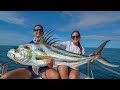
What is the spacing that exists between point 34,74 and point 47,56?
29 centimetres

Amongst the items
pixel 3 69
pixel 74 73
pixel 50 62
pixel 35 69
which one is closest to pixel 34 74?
pixel 35 69

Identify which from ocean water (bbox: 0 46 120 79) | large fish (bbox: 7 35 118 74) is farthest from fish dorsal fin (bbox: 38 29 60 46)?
ocean water (bbox: 0 46 120 79)

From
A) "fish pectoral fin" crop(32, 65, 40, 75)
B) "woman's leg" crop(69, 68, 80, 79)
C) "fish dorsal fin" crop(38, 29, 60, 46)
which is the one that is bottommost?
"woman's leg" crop(69, 68, 80, 79)

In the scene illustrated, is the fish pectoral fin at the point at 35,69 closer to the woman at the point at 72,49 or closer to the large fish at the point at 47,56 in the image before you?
the large fish at the point at 47,56

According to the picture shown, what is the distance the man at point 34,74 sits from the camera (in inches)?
108

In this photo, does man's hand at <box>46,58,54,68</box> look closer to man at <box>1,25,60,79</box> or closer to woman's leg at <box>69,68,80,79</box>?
man at <box>1,25,60,79</box>

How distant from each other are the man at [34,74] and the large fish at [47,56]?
0.05 meters

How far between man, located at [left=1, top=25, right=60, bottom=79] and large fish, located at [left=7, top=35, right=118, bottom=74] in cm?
5

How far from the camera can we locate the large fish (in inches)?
109

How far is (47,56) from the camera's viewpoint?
2.80 meters

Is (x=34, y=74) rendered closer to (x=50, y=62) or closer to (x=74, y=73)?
(x=50, y=62)

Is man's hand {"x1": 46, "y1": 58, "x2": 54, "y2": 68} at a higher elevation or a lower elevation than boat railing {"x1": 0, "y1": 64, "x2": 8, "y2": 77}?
higher
